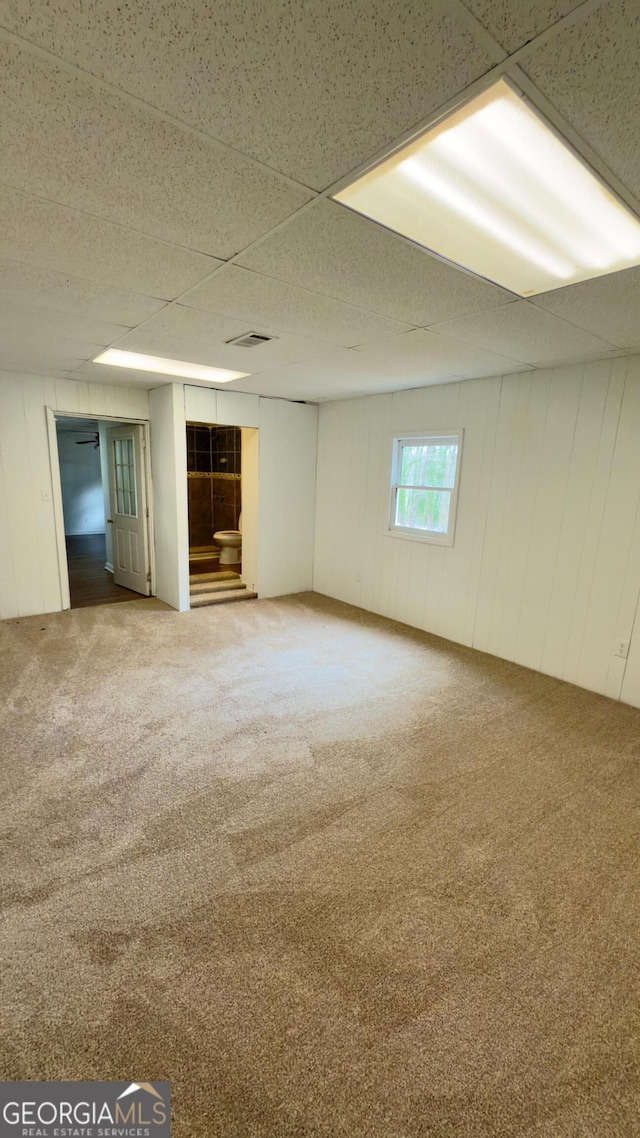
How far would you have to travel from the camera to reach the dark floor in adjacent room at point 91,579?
548 centimetres

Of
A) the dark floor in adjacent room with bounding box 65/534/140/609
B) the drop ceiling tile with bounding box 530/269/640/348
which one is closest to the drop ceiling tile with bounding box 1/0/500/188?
the drop ceiling tile with bounding box 530/269/640/348

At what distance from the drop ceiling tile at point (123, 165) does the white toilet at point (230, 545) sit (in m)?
4.96

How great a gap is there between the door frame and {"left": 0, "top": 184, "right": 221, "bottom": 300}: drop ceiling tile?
2.97 meters

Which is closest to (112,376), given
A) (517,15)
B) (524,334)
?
(524,334)

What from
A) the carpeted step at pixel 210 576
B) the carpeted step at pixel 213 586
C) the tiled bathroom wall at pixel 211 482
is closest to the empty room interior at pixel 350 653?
the carpeted step at pixel 213 586

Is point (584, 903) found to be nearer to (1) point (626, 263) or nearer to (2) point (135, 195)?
(1) point (626, 263)

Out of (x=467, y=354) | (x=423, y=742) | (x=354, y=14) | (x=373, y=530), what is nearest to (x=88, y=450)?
(x=373, y=530)

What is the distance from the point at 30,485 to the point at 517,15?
4.95 metres

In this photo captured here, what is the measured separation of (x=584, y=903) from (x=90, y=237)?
3.14m

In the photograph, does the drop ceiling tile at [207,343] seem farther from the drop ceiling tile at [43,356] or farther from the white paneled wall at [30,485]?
the white paneled wall at [30,485]

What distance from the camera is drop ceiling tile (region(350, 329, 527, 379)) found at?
2.89 m

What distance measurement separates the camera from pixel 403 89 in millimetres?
1045

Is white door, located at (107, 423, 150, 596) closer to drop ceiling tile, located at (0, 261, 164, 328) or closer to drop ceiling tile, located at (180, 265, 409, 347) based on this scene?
drop ceiling tile, located at (0, 261, 164, 328)

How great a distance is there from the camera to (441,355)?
3221 mm
